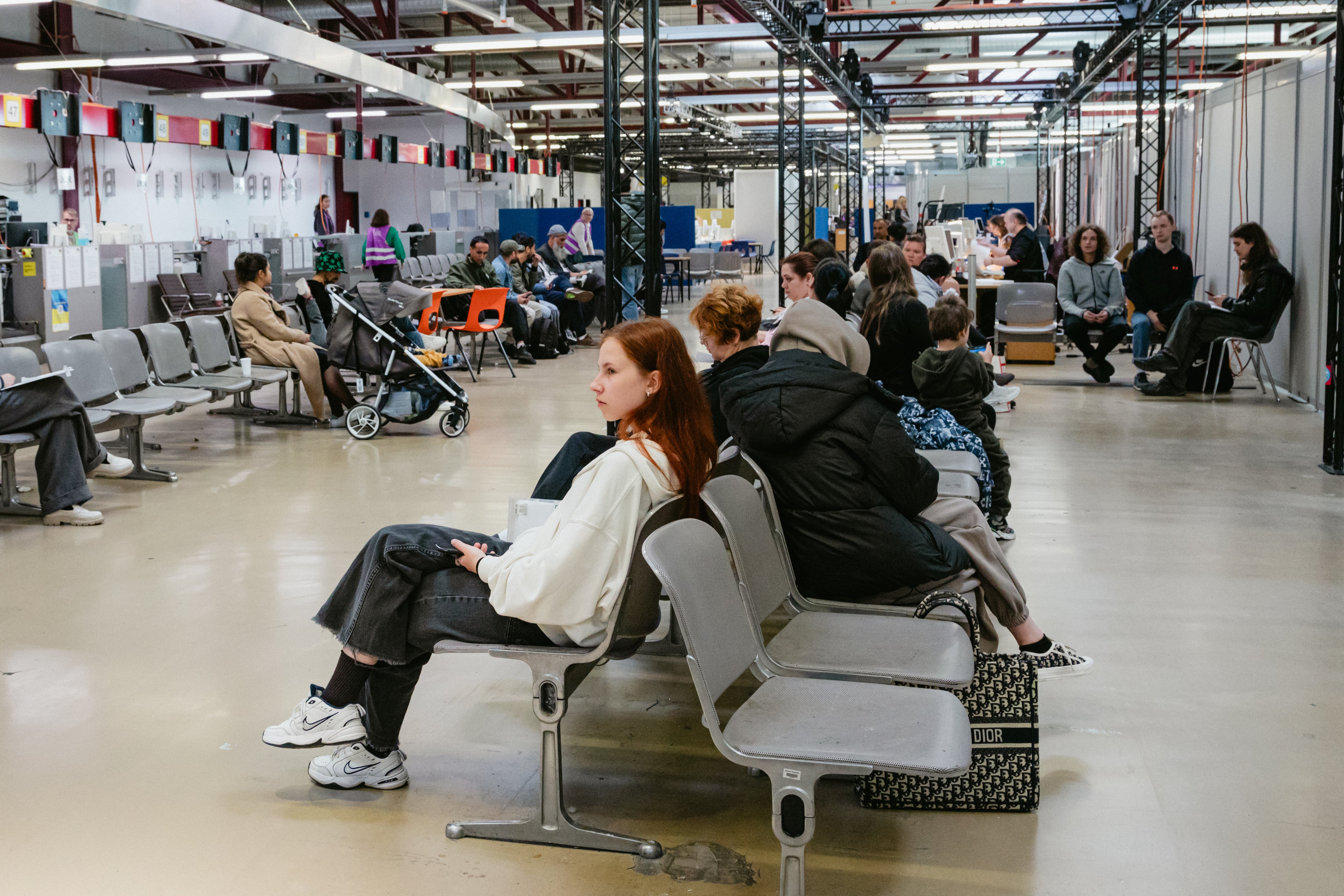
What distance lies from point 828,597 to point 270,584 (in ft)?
8.00

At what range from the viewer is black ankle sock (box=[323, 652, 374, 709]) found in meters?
2.75

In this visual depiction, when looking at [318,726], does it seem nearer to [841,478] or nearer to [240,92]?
[841,478]

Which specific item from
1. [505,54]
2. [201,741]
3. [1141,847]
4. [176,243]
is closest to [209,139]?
[176,243]

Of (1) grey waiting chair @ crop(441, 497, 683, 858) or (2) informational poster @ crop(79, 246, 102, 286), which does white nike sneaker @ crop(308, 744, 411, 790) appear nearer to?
(1) grey waiting chair @ crop(441, 497, 683, 858)

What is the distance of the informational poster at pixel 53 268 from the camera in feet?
33.8

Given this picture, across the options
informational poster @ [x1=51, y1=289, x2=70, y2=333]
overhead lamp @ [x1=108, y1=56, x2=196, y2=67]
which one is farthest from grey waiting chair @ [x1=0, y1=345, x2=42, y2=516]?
overhead lamp @ [x1=108, y1=56, x2=196, y2=67]

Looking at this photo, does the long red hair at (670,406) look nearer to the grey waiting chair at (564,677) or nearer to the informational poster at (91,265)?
the grey waiting chair at (564,677)

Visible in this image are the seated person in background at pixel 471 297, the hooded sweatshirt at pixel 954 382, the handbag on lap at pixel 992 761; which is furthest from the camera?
the seated person in background at pixel 471 297

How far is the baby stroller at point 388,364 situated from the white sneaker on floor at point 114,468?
172 centimetres

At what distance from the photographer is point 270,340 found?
27.6 feet

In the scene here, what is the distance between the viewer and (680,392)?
102 inches

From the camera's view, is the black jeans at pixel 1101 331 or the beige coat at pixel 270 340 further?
the black jeans at pixel 1101 331

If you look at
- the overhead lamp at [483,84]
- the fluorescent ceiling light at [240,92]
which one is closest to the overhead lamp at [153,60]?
the fluorescent ceiling light at [240,92]

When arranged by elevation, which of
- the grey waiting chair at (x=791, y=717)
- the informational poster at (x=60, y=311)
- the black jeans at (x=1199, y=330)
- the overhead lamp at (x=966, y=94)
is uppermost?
the overhead lamp at (x=966, y=94)
